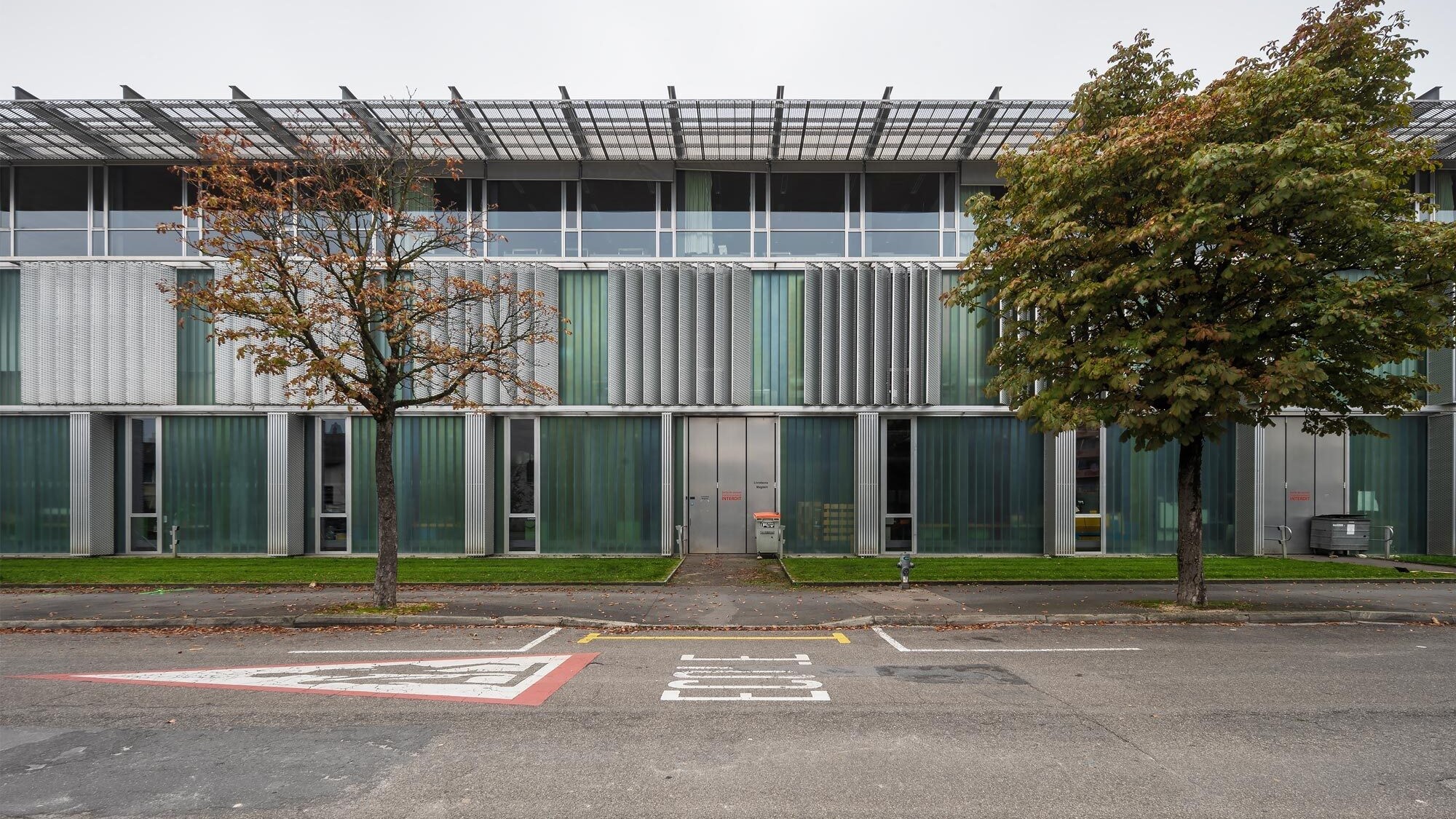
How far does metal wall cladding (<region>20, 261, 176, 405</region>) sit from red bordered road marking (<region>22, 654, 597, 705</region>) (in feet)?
43.4

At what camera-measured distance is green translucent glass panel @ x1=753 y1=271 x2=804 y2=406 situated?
19141mm

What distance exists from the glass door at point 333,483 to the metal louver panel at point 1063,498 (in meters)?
17.9

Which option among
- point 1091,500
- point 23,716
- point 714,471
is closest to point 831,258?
point 714,471

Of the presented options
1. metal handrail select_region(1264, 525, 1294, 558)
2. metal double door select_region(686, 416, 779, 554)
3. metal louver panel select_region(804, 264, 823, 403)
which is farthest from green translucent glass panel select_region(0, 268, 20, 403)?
metal handrail select_region(1264, 525, 1294, 558)

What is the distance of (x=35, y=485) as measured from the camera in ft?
61.5

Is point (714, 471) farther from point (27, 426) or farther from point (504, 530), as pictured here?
point (27, 426)

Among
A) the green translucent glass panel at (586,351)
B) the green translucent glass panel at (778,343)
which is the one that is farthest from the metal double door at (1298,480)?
the green translucent glass panel at (586,351)

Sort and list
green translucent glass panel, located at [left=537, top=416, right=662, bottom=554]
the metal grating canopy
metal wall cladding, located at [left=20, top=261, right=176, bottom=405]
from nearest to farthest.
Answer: the metal grating canopy → metal wall cladding, located at [left=20, top=261, right=176, bottom=405] → green translucent glass panel, located at [left=537, top=416, right=662, bottom=554]

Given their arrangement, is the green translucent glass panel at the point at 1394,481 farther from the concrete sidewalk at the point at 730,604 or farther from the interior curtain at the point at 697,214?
the interior curtain at the point at 697,214

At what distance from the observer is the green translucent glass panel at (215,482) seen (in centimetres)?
1902

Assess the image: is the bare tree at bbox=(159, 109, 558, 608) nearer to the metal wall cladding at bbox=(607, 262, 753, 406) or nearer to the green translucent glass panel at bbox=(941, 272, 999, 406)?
the metal wall cladding at bbox=(607, 262, 753, 406)

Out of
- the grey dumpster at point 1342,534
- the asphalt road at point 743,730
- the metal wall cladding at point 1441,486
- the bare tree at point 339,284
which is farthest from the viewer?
the metal wall cladding at point 1441,486

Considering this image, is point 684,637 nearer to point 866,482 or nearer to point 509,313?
point 866,482

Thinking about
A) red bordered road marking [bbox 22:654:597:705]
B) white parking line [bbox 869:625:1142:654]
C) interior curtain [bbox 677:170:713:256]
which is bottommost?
white parking line [bbox 869:625:1142:654]
